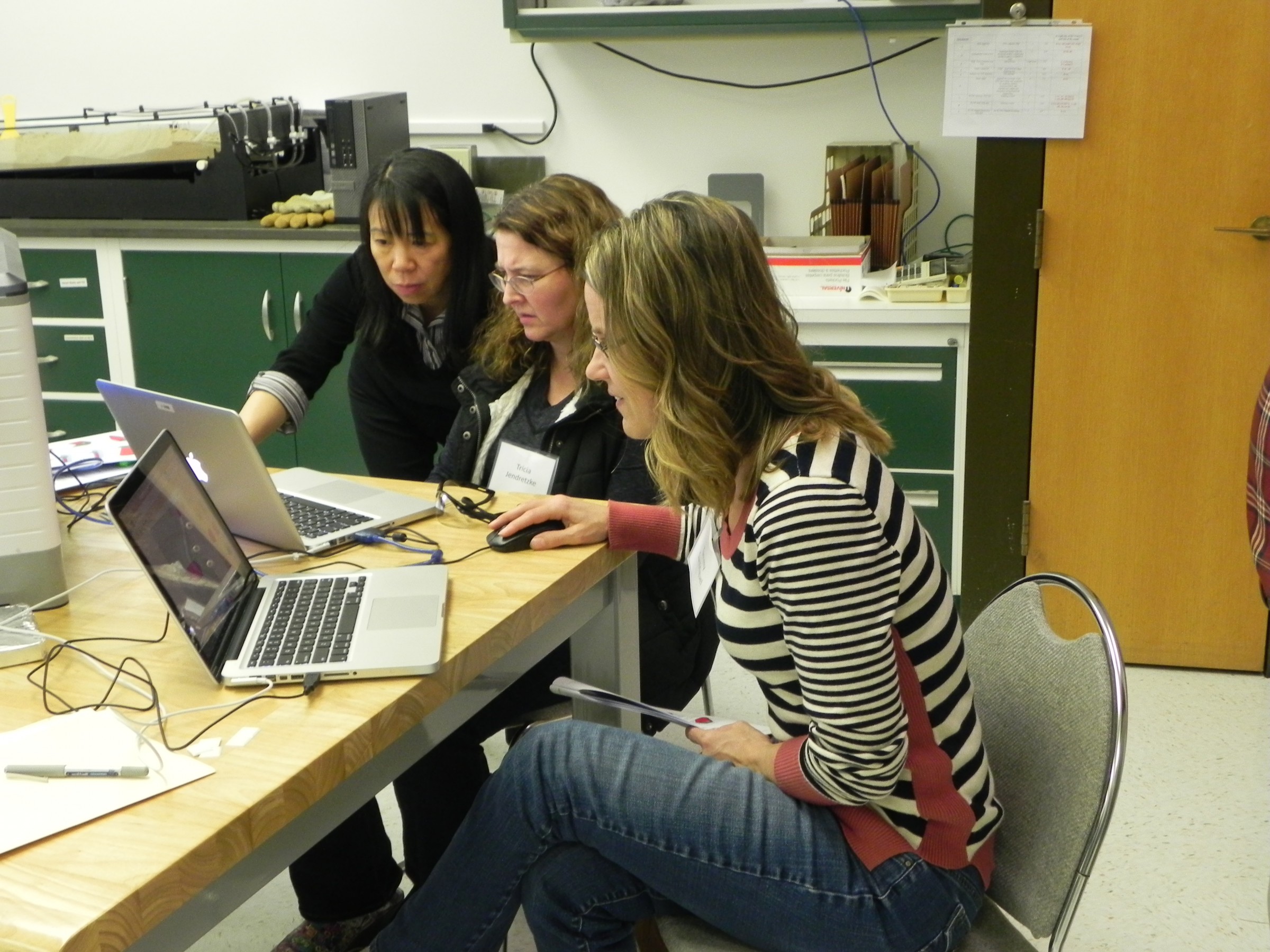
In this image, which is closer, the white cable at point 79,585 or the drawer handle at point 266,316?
the white cable at point 79,585

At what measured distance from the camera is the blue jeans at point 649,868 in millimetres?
1227

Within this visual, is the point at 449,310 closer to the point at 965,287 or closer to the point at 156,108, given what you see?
the point at 965,287

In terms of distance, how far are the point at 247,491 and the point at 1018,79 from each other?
174 centimetres

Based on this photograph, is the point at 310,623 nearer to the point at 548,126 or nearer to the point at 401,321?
the point at 401,321

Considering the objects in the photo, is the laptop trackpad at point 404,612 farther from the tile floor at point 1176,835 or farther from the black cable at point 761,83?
the black cable at point 761,83

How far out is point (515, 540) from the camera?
1.62m

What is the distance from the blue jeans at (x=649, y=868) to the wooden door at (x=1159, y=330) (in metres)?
1.64

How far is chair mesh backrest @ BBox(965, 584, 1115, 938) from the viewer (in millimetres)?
1200

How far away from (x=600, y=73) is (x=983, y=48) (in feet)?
4.05

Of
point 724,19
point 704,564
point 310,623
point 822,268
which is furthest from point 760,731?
point 724,19

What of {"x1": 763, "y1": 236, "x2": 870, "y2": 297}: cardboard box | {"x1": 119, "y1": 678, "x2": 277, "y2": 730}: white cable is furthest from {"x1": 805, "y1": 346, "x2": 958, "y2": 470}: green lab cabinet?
{"x1": 119, "y1": 678, "x2": 277, "y2": 730}: white cable

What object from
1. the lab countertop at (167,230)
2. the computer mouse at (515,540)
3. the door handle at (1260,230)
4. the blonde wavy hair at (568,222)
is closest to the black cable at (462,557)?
Answer: the computer mouse at (515,540)

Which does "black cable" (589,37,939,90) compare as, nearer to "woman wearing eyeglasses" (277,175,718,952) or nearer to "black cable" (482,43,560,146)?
"black cable" (482,43,560,146)

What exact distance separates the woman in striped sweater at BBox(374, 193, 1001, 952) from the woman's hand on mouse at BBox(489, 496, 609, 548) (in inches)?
11.6
